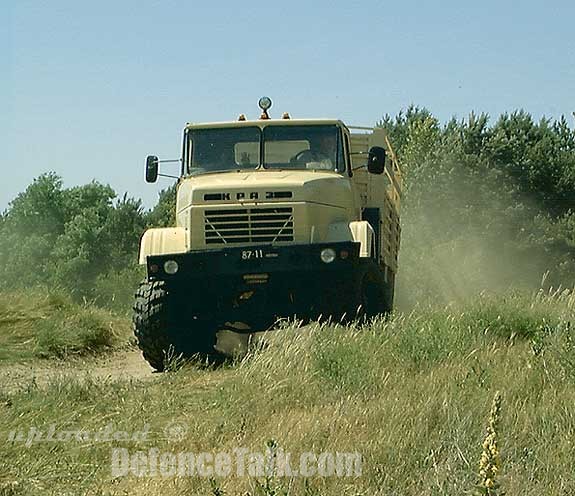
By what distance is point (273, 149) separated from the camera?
1240 centimetres

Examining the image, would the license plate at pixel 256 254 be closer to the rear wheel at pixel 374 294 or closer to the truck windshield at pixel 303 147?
the rear wheel at pixel 374 294

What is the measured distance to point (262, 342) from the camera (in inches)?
406

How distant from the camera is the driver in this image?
12321mm

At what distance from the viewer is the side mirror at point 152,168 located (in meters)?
13.2

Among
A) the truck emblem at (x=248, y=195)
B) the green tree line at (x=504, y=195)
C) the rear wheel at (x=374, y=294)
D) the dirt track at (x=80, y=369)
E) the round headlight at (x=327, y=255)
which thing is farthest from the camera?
the green tree line at (x=504, y=195)

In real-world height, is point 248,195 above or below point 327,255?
above

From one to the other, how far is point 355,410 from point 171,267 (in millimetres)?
4628

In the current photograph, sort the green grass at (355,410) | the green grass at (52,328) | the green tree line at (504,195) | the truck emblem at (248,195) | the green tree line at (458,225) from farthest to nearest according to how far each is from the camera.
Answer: the green tree line at (504,195)
the green tree line at (458,225)
the green grass at (52,328)
the truck emblem at (248,195)
the green grass at (355,410)

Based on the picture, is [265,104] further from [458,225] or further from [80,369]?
[458,225]

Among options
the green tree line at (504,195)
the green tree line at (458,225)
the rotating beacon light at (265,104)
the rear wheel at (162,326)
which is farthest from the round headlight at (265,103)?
the green tree line at (504,195)

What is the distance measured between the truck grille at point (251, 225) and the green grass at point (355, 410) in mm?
1722

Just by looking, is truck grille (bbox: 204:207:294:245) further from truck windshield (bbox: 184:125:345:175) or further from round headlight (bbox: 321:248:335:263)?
truck windshield (bbox: 184:125:345:175)

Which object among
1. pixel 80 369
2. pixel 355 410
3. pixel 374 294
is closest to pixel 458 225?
pixel 374 294

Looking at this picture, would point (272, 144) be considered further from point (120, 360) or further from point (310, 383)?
point (310, 383)
